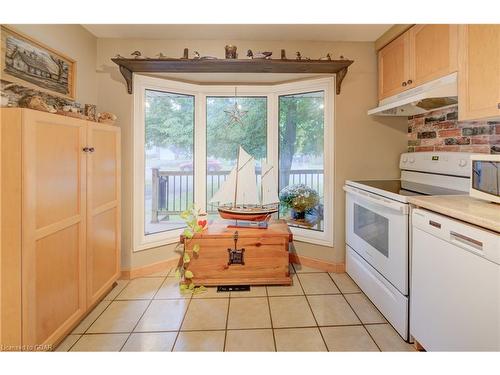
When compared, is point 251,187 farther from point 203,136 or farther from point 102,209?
point 102,209

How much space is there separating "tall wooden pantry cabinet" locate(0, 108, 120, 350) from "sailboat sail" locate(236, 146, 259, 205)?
46.2 inches

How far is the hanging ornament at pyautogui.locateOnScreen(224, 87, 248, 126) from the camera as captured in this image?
2.94 m

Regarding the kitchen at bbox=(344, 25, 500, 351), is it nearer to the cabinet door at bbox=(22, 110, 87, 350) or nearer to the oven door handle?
the oven door handle

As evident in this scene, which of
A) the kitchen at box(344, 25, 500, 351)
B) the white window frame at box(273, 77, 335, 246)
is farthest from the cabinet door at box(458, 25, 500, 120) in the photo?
the white window frame at box(273, 77, 335, 246)

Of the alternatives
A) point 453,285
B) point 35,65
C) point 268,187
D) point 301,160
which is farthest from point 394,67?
point 35,65

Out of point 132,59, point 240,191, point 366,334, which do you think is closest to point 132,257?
point 240,191

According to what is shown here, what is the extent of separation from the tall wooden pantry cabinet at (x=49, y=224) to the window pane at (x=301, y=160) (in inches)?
70.5

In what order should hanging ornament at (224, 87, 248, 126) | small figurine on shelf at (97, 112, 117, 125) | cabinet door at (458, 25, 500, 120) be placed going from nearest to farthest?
1. cabinet door at (458, 25, 500, 120)
2. small figurine on shelf at (97, 112, 117, 125)
3. hanging ornament at (224, 87, 248, 126)

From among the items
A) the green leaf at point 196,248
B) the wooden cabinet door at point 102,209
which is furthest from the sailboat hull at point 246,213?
the wooden cabinet door at point 102,209

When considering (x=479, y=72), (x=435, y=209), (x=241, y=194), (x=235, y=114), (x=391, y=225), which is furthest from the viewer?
(x=235, y=114)

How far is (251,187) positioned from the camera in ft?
8.50

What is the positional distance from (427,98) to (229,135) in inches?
73.9

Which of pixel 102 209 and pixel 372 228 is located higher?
pixel 102 209
